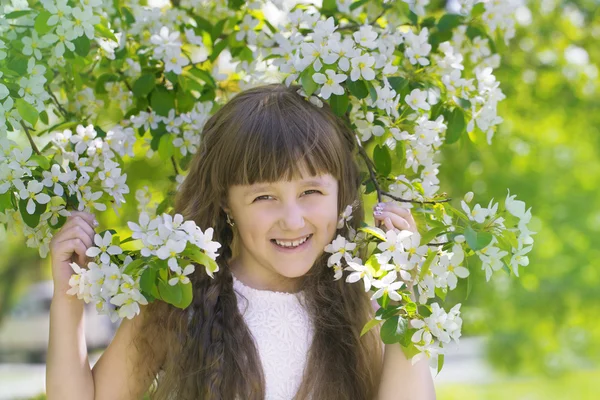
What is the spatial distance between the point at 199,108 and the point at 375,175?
1.96ft

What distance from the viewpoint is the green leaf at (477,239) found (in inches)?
69.1

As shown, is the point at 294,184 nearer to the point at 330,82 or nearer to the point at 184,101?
the point at 330,82

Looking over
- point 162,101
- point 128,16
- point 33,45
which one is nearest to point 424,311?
point 162,101

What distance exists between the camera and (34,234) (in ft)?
7.05

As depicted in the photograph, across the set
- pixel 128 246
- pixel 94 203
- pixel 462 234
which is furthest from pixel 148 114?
pixel 462 234

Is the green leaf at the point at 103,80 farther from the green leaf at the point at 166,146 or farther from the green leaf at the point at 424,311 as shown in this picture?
the green leaf at the point at 424,311

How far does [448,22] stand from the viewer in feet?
8.88

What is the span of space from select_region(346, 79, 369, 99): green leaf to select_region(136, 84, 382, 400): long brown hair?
0.14 metres

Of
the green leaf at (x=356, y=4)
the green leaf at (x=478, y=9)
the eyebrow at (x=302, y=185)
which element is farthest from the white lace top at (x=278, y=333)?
the green leaf at (x=478, y=9)

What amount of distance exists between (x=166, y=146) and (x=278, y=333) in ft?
2.10

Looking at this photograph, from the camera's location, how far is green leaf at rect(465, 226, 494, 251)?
1.75m

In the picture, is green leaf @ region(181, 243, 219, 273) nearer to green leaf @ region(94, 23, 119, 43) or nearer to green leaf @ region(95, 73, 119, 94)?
green leaf @ region(94, 23, 119, 43)

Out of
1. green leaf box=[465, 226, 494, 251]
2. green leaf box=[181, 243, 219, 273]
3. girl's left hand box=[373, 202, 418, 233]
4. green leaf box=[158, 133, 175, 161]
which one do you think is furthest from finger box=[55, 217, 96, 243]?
green leaf box=[465, 226, 494, 251]

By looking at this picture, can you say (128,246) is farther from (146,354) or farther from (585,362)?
(585,362)
